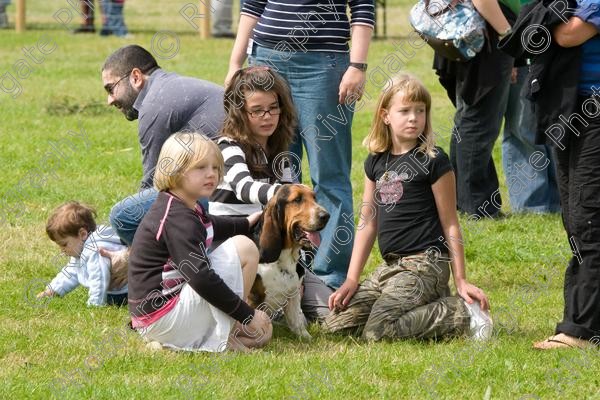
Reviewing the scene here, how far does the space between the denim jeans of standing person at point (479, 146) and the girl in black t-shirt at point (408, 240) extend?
2337 mm

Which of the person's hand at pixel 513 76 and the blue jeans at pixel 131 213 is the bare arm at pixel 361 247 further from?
the person's hand at pixel 513 76

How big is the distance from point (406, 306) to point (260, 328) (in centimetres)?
75

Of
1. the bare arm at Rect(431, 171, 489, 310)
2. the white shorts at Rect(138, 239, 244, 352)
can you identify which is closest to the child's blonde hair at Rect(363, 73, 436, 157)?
the bare arm at Rect(431, 171, 489, 310)

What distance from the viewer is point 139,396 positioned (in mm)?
4613

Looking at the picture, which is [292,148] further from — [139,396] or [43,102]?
[43,102]

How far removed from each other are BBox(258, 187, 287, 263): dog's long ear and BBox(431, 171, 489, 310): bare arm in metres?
0.76

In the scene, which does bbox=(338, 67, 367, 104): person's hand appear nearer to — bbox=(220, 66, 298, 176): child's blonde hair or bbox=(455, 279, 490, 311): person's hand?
bbox=(220, 66, 298, 176): child's blonde hair

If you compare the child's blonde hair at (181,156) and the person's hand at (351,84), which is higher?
the person's hand at (351,84)

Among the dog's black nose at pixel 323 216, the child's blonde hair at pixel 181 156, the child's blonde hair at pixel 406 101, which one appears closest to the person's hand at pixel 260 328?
the dog's black nose at pixel 323 216

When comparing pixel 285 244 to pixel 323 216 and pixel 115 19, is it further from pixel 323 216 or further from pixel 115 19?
pixel 115 19

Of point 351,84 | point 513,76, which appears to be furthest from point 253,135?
point 513,76

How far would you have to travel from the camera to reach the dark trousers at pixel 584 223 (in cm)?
517

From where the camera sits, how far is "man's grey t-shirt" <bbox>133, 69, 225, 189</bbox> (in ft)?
20.1

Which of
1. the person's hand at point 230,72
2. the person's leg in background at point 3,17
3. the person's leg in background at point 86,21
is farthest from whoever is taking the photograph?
the person's leg in background at point 3,17
